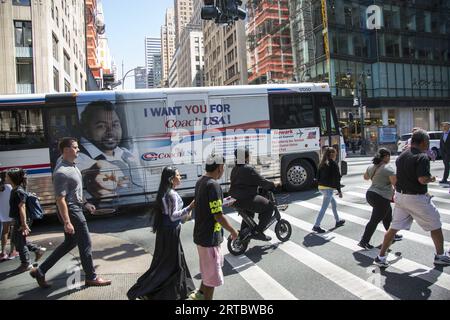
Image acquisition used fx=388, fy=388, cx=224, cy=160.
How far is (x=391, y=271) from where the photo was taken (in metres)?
5.57

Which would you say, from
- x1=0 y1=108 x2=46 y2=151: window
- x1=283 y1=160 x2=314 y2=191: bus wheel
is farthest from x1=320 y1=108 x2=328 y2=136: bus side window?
x1=0 y1=108 x2=46 y2=151: window

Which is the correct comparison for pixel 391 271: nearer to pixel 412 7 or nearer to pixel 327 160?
pixel 327 160

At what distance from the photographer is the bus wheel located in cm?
1220

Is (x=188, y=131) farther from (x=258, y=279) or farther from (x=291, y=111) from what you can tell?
(x=258, y=279)

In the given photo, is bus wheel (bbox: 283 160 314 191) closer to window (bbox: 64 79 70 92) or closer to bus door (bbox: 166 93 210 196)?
bus door (bbox: 166 93 210 196)

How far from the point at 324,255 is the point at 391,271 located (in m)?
1.16

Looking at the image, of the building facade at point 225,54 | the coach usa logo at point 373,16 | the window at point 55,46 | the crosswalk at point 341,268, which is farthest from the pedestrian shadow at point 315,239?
the building facade at point 225,54

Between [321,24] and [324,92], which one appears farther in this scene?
[321,24]

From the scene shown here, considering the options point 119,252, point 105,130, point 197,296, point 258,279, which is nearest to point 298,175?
point 105,130

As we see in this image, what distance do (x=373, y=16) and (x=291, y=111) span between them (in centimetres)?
4239

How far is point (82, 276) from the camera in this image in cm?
590

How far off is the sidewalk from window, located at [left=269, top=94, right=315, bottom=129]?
6.15m

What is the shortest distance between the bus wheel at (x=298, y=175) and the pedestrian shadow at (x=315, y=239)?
445 centimetres
